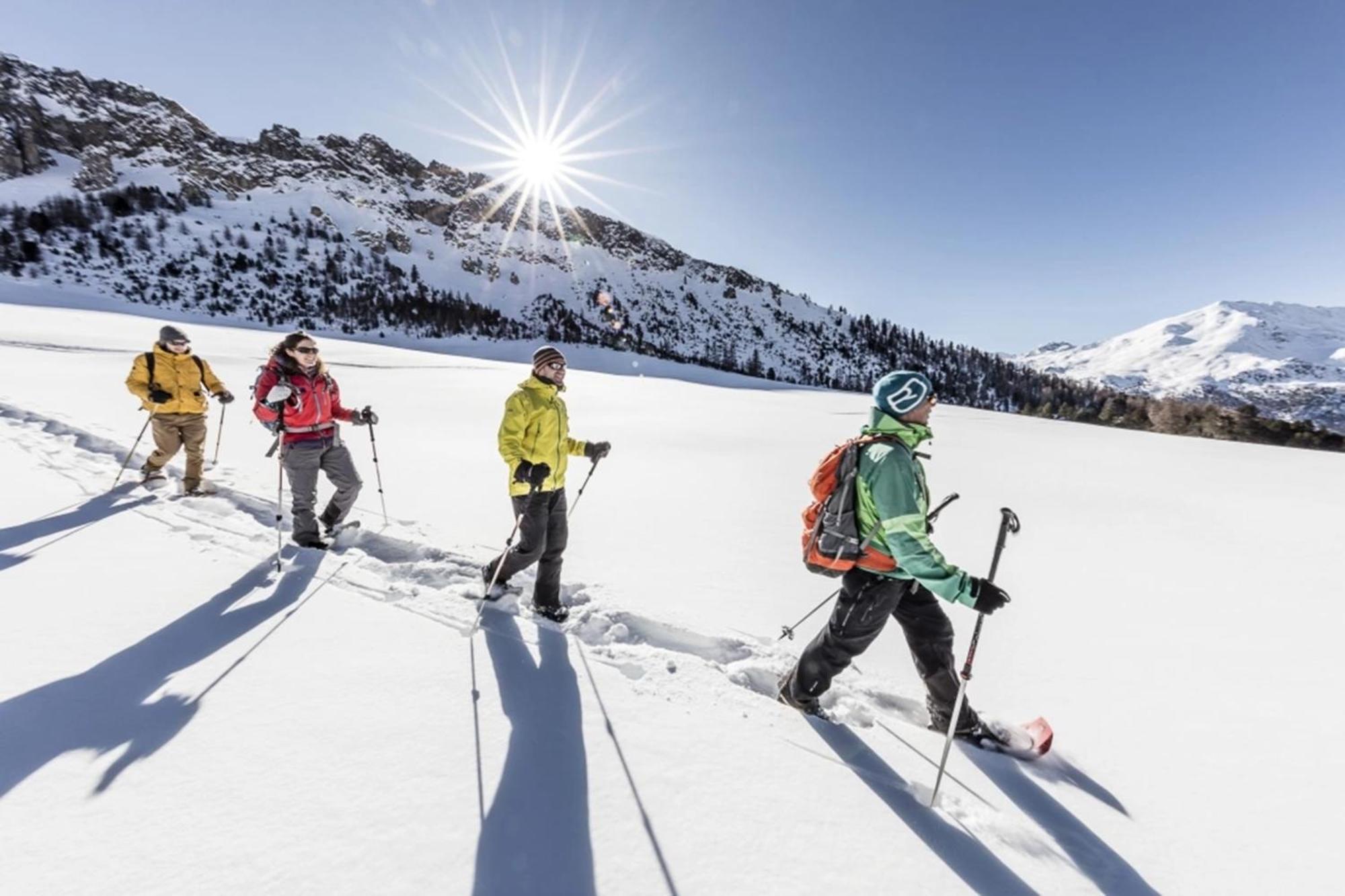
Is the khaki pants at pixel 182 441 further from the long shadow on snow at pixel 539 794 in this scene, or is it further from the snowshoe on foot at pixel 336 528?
the long shadow on snow at pixel 539 794

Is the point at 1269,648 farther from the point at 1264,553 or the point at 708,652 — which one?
the point at 708,652

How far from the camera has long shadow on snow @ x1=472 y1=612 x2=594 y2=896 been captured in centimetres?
210

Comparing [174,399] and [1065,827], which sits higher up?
[174,399]

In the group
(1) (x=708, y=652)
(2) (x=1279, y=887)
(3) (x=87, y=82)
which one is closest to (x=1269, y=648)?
(2) (x=1279, y=887)

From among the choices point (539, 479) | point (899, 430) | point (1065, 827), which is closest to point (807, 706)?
point (1065, 827)

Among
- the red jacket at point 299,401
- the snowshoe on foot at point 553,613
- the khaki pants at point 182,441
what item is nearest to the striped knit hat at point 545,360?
the snowshoe on foot at point 553,613

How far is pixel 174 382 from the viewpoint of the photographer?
22.4 ft

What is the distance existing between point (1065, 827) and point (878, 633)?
1145mm

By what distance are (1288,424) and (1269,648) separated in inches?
1127

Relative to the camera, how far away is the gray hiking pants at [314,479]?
17.6ft

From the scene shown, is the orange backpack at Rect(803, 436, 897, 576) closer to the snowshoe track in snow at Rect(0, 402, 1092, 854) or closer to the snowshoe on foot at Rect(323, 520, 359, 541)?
the snowshoe track in snow at Rect(0, 402, 1092, 854)

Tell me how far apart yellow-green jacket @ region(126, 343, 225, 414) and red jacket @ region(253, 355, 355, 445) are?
2.47 m

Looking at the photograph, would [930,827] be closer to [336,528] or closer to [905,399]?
[905,399]

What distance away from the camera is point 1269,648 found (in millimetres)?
4125
